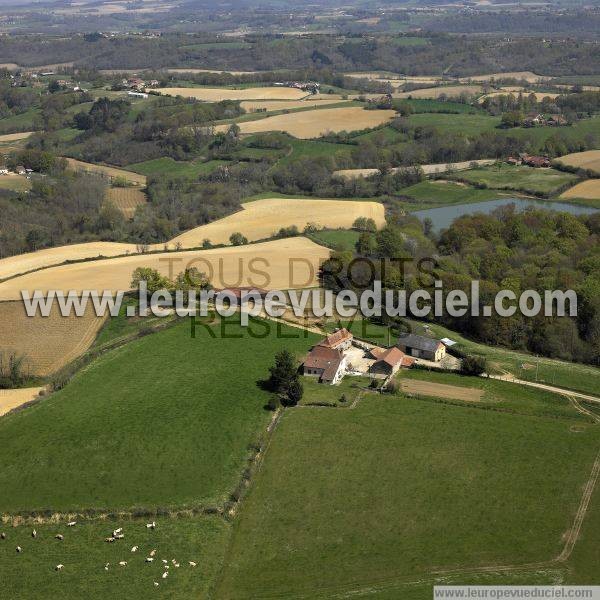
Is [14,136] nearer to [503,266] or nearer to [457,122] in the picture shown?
[457,122]

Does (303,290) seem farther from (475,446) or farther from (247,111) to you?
(247,111)

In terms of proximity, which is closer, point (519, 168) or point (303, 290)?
point (303, 290)

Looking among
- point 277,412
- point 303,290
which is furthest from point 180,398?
Result: point 303,290

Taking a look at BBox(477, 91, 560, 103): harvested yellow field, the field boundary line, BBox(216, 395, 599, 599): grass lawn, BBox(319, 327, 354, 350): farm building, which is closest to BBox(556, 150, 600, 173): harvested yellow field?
BBox(477, 91, 560, 103): harvested yellow field

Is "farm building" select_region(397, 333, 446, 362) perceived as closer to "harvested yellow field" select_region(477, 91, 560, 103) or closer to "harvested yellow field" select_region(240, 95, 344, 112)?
"harvested yellow field" select_region(240, 95, 344, 112)

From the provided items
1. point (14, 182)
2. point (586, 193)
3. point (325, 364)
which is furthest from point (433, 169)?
point (325, 364)
